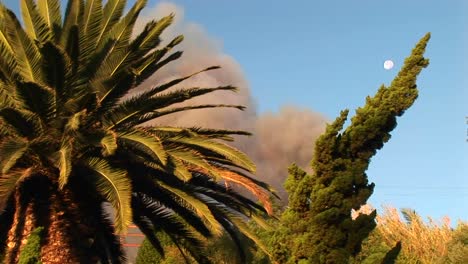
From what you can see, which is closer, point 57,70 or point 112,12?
point 57,70

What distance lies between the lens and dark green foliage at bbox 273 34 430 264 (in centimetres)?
1498

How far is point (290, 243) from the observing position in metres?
15.6

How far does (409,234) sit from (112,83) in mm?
31819

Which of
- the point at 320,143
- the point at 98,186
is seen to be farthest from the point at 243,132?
the point at 98,186

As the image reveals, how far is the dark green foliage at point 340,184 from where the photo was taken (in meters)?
15.0

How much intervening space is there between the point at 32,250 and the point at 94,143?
8.33ft

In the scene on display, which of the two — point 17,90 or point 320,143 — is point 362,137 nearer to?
point 320,143

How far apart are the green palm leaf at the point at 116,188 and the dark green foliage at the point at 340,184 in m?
4.88

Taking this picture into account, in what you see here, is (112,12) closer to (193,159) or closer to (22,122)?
(22,122)

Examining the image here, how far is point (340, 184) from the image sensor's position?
15195 millimetres

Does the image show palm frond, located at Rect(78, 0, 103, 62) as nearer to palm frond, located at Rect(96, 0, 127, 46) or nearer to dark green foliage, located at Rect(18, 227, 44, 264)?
palm frond, located at Rect(96, 0, 127, 46)

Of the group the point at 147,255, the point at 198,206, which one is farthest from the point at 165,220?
the point at 147,255

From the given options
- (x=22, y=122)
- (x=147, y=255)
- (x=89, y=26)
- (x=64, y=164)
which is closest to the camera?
(x=64, y=164)

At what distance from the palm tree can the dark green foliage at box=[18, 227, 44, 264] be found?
730 mm
